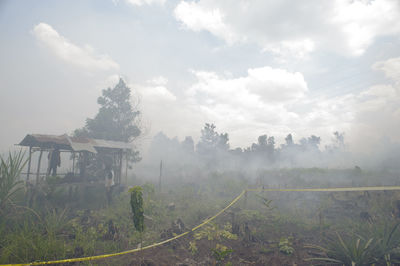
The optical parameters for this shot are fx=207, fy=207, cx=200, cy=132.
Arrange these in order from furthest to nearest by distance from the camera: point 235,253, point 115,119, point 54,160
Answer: point 115,119
point 54,160
point 235,253

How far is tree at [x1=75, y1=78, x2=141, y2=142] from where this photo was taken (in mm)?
19516

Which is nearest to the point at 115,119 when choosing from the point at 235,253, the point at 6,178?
the point at 6,178

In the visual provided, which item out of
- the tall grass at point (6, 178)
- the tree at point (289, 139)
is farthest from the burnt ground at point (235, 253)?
the tree at point (289, 139)

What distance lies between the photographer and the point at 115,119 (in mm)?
20938

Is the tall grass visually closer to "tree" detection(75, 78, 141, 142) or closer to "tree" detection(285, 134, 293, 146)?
"tree" detection(75, 78, 141, 142)

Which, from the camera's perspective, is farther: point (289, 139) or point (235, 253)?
point (289, 139)

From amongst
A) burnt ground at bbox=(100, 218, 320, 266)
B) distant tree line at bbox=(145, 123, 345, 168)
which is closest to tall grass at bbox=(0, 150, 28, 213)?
burnt ground at bbox=(100, 218, 320, 266)

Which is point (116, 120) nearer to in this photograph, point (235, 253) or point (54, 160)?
point (54, 160)

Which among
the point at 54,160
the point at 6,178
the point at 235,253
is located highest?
the point at 54,160

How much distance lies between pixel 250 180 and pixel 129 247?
42.3 ft

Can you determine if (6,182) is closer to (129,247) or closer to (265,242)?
(129,247)

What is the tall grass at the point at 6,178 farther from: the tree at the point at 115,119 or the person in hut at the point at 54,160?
the tree at the point at 115,119

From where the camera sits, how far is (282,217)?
8.97 meters

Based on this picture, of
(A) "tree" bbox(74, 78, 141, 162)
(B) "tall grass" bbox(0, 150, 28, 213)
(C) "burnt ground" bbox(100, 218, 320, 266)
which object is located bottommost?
(C) "burnt ground" bbox(100, 218, 320, 266)
